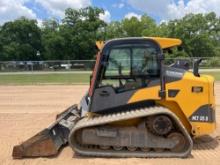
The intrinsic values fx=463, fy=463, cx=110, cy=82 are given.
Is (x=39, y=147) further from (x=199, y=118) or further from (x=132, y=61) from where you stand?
(x=199, y=118)

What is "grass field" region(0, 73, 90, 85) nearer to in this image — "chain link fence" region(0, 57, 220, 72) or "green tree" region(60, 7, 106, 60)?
"chain link fence" region(0, 57, 220, 72)

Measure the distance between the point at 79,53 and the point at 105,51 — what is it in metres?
59.2

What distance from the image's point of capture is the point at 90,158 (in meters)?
8.12

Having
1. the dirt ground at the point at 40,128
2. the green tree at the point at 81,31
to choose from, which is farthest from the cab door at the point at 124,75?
the green tree at the point at 81,31

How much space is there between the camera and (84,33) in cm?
6775

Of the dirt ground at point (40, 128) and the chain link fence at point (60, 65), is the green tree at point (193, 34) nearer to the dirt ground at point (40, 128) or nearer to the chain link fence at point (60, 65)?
the chain link fence at point (60, 65)

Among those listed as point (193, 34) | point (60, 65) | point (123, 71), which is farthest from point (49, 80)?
point (193, 34)

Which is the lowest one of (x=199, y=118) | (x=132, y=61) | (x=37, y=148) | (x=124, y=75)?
(x=37, y=148)

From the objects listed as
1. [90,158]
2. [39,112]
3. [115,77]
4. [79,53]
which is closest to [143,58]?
[115,77]

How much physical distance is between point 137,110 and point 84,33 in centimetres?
6006

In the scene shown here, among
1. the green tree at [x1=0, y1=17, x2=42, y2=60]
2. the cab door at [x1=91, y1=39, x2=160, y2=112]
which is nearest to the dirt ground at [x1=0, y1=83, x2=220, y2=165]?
the cab door at [x1=91, y1=39, x2=160, y2=112]

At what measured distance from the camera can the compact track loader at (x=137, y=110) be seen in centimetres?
811

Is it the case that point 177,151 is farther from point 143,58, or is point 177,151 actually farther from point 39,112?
point 39,112

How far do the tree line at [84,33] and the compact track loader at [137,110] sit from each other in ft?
187
